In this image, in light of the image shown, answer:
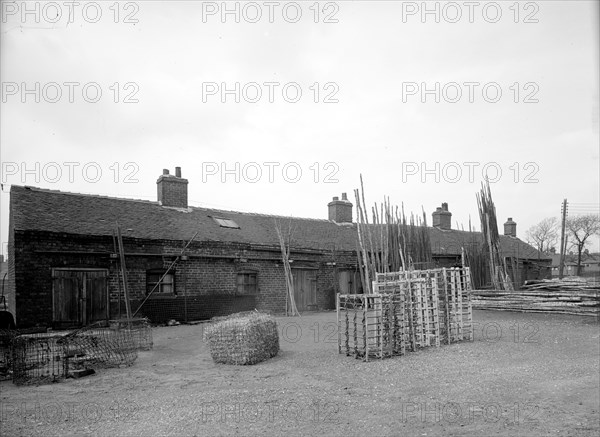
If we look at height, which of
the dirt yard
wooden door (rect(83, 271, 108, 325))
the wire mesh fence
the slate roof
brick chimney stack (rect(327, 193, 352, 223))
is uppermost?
brick chimney stack (rect(327, 193, 352, 223))

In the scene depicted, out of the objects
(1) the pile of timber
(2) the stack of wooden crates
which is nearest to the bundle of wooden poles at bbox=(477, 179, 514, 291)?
(1) the pile of timber

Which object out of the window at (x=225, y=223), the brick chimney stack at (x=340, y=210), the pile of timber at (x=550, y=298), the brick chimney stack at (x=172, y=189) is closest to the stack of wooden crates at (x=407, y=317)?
the pile of timber at (x=550, y=298)

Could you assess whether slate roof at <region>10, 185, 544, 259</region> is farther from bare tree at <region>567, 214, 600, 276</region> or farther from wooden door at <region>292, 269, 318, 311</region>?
bare tree at <region>567, 214, 600, 276</region>

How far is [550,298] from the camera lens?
51.1 ft

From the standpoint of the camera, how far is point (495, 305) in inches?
668

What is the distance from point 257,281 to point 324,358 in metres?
10.8

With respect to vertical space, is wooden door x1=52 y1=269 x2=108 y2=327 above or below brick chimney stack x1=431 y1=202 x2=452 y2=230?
below

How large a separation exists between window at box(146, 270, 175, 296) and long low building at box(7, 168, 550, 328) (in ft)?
0.12

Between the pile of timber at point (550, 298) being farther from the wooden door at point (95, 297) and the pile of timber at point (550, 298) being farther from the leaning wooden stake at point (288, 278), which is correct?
the wooden door at point (95, 297)

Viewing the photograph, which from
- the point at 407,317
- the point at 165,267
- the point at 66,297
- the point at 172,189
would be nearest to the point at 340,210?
the point at 172,189

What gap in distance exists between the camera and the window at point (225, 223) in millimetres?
21312

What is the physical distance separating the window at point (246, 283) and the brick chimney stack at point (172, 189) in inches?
174

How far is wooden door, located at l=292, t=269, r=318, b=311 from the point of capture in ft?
70.4

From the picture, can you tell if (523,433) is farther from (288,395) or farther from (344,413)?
(288,395)
